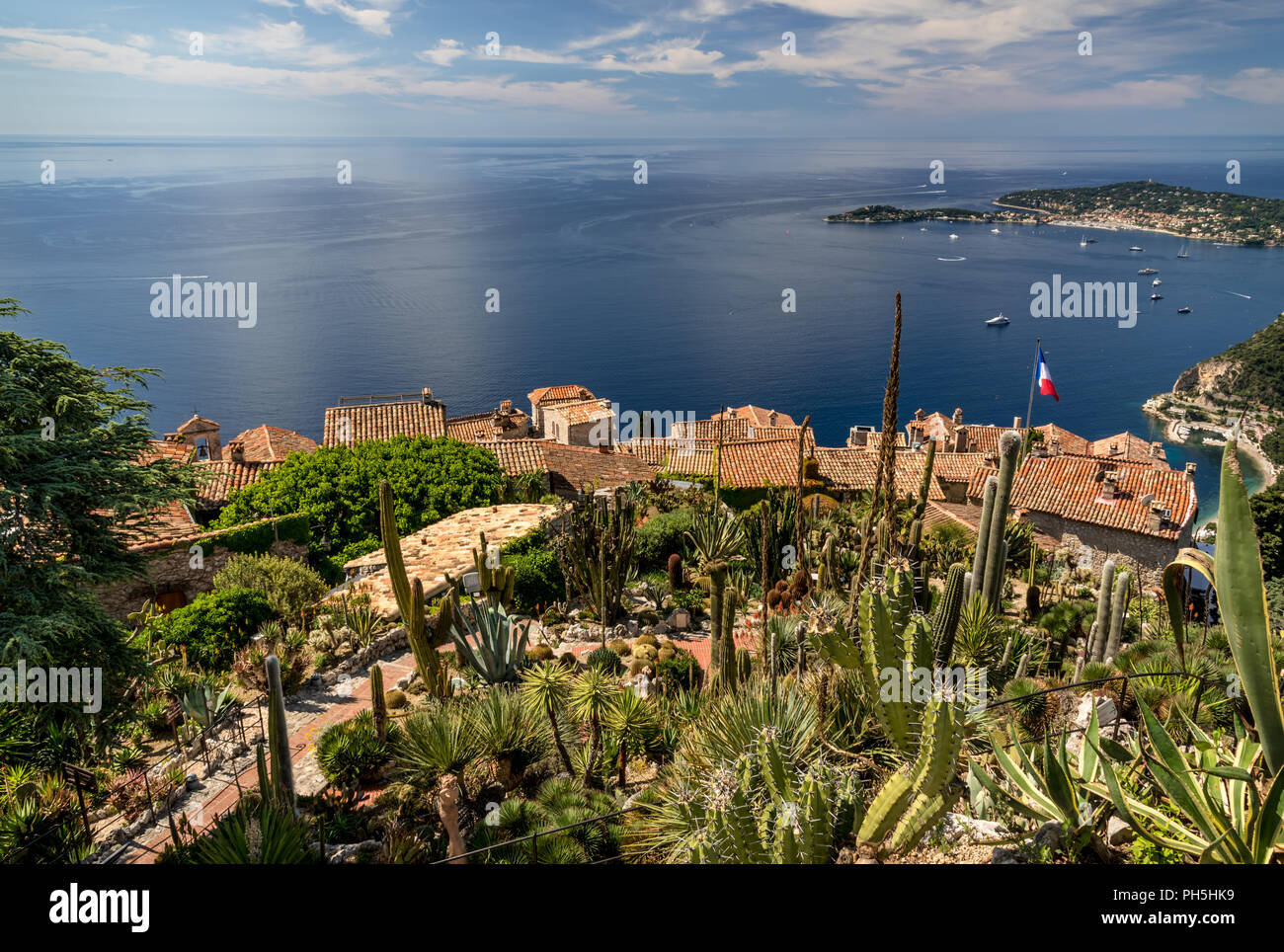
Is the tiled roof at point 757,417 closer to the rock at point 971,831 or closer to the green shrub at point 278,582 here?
the green shrub at point 278,582

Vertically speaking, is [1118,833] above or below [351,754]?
above

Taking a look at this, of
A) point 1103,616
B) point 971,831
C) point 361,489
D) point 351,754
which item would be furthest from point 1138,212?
point 351,754

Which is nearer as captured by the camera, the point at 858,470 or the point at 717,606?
the point at 717,606

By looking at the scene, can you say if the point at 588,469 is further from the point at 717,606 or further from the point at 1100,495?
the point at 717,606

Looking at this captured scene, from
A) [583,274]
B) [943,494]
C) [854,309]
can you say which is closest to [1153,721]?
[943,494]

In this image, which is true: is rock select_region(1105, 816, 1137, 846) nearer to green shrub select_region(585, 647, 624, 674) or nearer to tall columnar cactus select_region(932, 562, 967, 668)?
tall columnar cactus select_region(932, 562, 967, 668)
